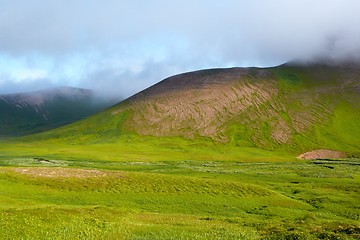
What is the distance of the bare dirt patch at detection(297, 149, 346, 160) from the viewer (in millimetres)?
163125

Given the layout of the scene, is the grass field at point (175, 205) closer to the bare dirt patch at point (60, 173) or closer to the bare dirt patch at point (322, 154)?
the bare dirt patch at point (60, 173)

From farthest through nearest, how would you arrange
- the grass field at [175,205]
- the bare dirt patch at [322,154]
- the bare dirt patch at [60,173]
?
the bare dirt patch at [322,154] < the bare dirt patch at [60,173] < the grass field at [175,205]

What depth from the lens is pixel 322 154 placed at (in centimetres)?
16700

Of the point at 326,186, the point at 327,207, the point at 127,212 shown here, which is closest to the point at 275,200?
the point at 327,207

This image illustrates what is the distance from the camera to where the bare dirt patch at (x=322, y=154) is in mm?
163125

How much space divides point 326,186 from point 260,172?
2350 cm

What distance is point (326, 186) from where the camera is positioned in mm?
72312

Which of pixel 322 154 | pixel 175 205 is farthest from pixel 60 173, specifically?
pixel 322 154

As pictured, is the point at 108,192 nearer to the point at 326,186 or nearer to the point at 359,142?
the point at 326,186

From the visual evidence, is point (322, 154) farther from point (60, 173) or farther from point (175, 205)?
point (175, 205)

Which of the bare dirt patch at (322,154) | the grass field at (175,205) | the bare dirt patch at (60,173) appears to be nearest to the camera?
the grass field at (175,205)

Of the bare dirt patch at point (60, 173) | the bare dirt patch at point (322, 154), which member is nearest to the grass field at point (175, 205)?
the bare dirt patch at point (60, 173)

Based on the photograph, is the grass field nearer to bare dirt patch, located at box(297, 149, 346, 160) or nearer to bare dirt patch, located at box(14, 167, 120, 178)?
bare dirt patch, located at box(14, 167, 120, 178)

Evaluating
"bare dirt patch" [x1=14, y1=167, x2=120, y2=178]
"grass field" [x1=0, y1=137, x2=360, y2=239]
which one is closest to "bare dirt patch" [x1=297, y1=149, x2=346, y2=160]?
"grass field" [x1=0, y1=137, x2=360, y2=239]
